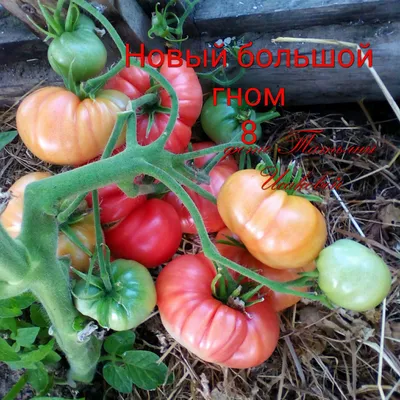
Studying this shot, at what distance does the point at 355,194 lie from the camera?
1309 mm

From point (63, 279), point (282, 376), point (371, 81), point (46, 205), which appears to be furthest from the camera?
point (371, 81)

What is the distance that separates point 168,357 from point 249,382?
0.21 m

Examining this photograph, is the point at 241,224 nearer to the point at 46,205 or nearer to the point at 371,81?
the point at 46,205

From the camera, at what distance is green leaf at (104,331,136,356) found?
1159 millimetres

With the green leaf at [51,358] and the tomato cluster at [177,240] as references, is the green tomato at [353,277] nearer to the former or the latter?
the tomato cluster at [177,240]

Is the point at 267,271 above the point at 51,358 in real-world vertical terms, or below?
above

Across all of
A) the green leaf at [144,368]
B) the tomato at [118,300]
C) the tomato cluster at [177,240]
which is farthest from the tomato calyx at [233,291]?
the green leaf at [144,368]

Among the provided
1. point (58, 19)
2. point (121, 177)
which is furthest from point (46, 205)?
point (58, 19)

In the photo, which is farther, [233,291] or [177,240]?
[177,240]

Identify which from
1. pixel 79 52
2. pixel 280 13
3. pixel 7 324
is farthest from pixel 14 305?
pixel 280 13

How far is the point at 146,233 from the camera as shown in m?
1.11

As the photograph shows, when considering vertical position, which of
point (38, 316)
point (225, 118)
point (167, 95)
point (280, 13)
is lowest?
point (38, 316)

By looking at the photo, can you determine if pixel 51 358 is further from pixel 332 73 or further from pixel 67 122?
pixel 332 73

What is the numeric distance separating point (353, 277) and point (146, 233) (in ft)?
1.53
